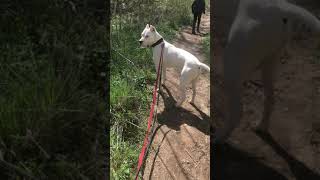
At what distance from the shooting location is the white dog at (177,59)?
2988 mm

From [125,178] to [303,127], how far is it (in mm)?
1436

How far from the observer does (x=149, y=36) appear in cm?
314

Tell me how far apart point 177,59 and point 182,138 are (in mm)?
606

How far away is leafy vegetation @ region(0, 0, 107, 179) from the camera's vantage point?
326 cm

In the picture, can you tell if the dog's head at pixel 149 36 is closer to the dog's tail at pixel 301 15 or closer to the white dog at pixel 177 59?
the white dog at pixel 177 59

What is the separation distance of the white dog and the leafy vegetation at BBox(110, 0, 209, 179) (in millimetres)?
82

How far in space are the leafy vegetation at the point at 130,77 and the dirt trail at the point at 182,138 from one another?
19 cm

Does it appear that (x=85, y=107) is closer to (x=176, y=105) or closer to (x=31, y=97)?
(x=31, y=97)

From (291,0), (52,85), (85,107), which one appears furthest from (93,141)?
(291,0)

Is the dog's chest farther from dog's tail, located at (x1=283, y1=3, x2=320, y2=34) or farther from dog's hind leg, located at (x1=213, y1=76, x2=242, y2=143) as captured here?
dog's tail, located at (x1=283, y1=3, x2=320, y2=34)

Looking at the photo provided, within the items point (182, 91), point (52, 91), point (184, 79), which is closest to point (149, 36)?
point (184, 79)

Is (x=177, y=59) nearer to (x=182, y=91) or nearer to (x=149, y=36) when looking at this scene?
(x=149, y=36)

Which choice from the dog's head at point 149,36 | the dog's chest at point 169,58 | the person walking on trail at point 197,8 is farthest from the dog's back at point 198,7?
the dog's chest at point 169,58

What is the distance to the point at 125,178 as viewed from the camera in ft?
10.2
